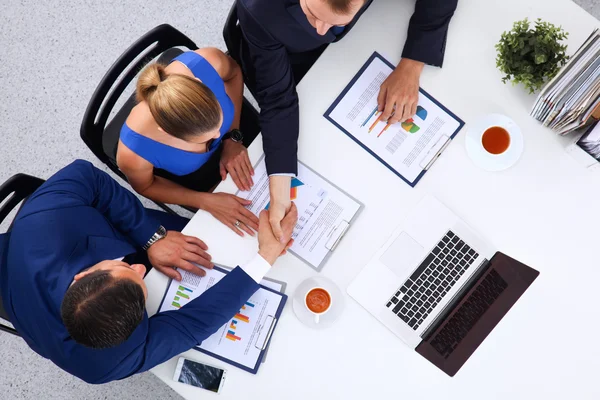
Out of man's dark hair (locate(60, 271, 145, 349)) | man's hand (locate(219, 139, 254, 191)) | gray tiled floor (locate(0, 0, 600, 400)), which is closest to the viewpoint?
man's dark hair (locate(60, 271, 145, 349))

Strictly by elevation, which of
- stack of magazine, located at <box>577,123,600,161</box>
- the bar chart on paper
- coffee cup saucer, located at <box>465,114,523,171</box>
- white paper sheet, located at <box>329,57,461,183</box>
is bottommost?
the bar chart on paper

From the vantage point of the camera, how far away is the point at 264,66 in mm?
1394

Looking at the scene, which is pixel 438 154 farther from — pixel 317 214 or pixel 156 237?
pixel 156 237

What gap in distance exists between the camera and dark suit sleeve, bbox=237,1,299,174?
133cm

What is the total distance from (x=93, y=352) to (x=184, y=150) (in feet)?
2.03

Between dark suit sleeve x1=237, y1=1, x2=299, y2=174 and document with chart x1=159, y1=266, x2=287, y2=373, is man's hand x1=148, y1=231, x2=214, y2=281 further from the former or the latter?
dark suit sleeve x1=237, y1=1, x2=299, y2=174

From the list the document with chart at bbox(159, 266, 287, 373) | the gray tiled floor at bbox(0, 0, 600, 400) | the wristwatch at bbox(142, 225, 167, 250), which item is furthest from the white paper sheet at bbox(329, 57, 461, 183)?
the gray tiled floor at bbox(0, 0, 600, 400)

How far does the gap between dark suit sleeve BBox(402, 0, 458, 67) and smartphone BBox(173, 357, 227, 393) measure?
104 centimetres

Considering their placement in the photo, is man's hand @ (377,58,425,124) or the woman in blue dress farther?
man's hand @ (377,58,425,124)

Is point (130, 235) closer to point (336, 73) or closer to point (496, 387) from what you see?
point (336, 73)

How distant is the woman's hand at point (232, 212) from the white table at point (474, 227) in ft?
0.10

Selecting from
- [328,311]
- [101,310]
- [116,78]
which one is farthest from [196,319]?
[116,78]

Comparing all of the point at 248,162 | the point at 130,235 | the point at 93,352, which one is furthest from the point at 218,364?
the point at 248,162

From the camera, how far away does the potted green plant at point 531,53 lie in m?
1.26
